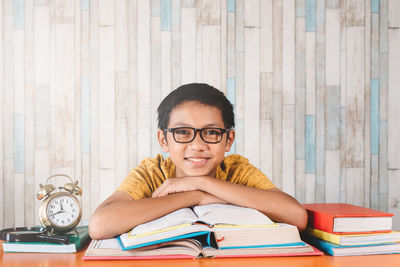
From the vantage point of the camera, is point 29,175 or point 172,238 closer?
point 172,238

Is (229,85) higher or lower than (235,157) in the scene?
higher

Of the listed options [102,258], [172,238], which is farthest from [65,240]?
[172,238]

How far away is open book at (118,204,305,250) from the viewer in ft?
2.67

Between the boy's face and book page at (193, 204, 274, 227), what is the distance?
1.13 feet

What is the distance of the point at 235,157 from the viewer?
1.58 metres

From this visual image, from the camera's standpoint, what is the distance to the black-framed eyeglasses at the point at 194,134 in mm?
1273

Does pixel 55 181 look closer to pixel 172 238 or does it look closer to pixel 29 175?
pixel 29 175

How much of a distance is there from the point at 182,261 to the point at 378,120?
73.8 inches

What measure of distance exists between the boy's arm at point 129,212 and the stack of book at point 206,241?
3.7 inches

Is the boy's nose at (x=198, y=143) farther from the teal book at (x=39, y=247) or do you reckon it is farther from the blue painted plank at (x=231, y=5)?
the blue painted plank at (x=231, y=5)

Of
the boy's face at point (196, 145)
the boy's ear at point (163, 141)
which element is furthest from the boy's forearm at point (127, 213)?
the boy's ear at point (163, 141)

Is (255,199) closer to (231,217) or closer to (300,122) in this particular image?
(231,217)

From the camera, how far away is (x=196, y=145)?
4.13 ft

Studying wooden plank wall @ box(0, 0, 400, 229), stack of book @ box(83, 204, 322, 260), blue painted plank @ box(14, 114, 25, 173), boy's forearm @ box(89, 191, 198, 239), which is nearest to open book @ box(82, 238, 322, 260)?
stack of book @ box(83, 204, 322, 260)
